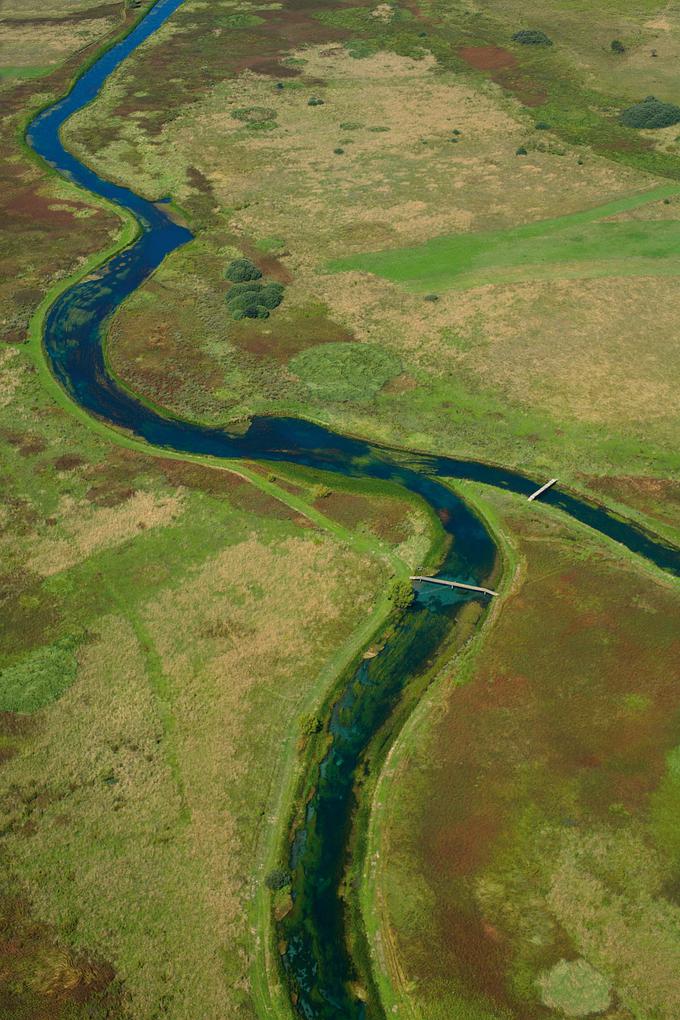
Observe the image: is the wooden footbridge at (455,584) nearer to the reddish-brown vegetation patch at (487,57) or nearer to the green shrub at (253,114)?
the green shrub at (253,114)

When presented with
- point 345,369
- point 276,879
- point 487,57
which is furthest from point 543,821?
point 487,57

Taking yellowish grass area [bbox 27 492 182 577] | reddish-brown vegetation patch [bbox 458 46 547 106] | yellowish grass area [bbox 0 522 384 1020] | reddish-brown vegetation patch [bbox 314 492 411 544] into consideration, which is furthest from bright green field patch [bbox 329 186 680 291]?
yellowish grass area [bbox 0 522 384 1020]

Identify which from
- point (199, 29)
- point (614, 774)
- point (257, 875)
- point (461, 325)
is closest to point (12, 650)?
point (257, 875)

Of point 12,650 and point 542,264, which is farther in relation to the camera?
point 542,264

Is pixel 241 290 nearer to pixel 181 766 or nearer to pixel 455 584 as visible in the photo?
pixel 455 584

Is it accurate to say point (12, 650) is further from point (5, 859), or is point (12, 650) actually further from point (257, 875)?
point (257, 875)

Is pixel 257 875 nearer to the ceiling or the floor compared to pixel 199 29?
nearer to the floor
